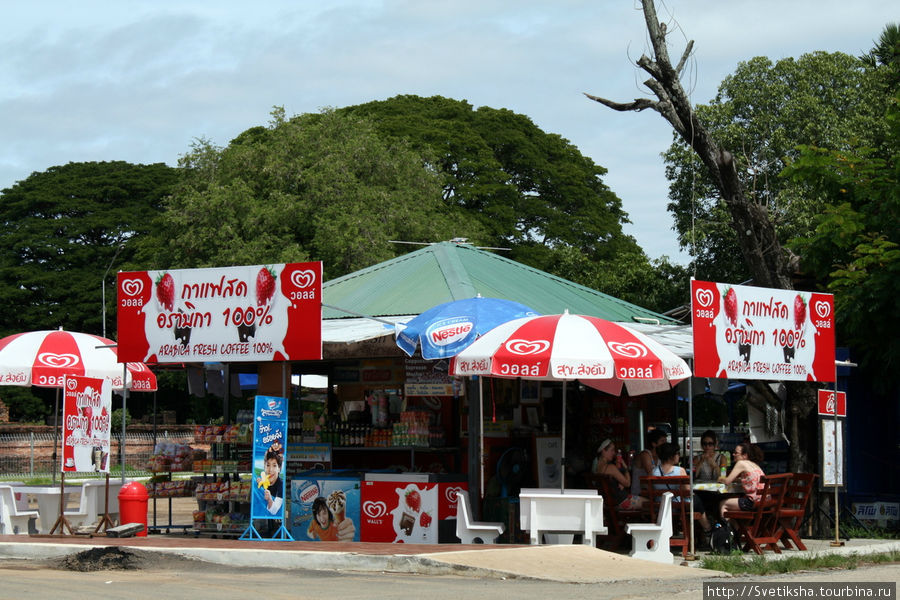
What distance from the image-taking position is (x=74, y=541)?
1401cm

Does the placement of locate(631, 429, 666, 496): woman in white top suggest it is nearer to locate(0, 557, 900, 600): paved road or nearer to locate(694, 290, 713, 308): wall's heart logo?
locate(694, 290, 713, 308): wall's heart logo

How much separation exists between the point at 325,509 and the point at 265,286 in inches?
123

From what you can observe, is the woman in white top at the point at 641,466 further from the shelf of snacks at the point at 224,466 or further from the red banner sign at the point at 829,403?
the shelf of snacks at the point at 224,466

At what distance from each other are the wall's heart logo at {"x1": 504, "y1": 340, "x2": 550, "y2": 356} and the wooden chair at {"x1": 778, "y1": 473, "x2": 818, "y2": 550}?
3.75 meters

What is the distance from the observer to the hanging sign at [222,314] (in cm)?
1403

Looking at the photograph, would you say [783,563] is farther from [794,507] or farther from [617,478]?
[794,507]

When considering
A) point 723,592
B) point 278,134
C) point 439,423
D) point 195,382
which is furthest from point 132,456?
point 723,592

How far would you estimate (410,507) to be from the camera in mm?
14812

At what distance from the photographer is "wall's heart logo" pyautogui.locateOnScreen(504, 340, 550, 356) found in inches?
509

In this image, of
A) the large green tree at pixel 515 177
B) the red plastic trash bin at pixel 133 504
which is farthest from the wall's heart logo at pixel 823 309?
the large green tree at pixel 515 177

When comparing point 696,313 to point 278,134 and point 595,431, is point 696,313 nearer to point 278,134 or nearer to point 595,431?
point 595,431

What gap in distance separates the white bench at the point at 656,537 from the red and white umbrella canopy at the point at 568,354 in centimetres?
148

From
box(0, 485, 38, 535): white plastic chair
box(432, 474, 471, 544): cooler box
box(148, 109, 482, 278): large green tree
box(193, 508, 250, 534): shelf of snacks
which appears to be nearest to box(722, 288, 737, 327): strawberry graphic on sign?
box(432, 474, 471, 544): cooler box

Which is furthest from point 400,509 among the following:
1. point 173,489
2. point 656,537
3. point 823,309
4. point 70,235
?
point 70,235
